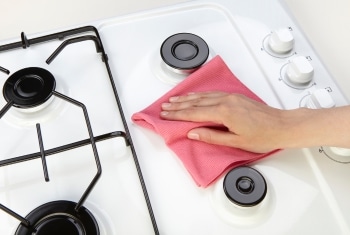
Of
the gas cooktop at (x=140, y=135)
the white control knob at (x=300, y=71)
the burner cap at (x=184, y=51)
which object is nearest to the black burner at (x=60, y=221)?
the gas cooktop at (x=140, y=135)

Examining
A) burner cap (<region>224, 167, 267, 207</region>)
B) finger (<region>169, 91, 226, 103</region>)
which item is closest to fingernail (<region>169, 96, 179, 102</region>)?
finger (<region>169, 91, 226, 103</region>)

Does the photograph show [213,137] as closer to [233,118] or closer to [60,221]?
[233,118]

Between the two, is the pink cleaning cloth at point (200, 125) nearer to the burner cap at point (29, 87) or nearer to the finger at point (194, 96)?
the finger at point (194, 96)

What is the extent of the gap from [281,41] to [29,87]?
414mm

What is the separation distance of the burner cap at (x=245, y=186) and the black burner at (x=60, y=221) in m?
0.18

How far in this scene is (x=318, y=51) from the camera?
0.77 m

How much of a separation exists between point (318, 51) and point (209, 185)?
321 mm

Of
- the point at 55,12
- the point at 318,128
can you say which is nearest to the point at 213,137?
the point at 318,128

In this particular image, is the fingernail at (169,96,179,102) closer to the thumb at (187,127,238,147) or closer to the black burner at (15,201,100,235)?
the thumb at (187,127,238,147)

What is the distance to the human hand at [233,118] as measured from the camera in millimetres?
654

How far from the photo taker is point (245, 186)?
611 millimetres

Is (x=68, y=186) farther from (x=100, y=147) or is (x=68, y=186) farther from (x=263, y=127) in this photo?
(x=263, y=127)

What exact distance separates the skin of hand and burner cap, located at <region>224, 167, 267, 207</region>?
5 cm

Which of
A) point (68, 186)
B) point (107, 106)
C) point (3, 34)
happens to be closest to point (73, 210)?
point (68, 186)
